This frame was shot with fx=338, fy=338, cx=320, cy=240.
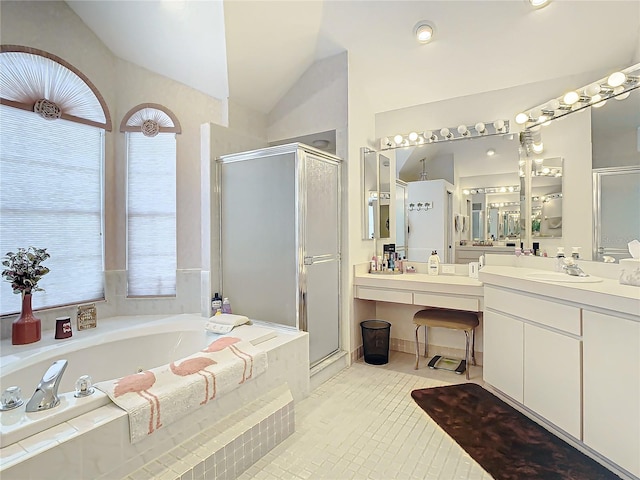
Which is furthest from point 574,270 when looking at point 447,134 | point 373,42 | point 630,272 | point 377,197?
point 373,42

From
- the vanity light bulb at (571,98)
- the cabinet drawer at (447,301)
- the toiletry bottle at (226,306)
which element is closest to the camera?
the vanity light bulb at (571,98)

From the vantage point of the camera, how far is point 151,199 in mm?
3348

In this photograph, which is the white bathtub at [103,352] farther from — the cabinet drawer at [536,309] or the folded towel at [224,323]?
the cabinet drawer at [536,309]

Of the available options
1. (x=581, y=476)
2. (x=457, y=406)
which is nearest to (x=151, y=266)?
(x=457, y=406)

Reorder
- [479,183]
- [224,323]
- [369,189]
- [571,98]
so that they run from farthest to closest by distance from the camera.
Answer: [369,189]
[479,183]
[224,323]
[571,98]

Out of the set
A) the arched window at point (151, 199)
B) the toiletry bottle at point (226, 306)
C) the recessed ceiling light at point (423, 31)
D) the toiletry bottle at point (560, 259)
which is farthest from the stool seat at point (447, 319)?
the arched window at point (151, 199)

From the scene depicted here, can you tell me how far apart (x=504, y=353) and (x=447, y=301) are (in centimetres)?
57

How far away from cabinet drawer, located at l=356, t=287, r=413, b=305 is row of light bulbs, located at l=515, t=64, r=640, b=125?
1730 millimetres

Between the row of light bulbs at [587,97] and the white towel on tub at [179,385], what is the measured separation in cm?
272

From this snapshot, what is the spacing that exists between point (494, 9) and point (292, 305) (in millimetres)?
2625

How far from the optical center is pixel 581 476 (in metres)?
1.65

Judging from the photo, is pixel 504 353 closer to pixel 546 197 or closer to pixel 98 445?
pixel 546 197

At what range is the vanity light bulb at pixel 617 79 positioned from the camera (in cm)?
202

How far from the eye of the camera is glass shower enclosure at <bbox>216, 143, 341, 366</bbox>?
260 centimetres
